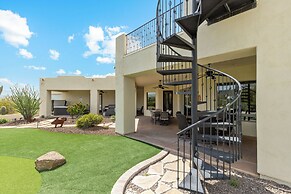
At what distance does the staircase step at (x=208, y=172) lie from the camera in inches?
121

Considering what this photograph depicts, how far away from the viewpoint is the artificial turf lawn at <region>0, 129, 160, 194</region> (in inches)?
137

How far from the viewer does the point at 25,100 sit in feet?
41.5

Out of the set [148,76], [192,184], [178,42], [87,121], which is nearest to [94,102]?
[87,121]

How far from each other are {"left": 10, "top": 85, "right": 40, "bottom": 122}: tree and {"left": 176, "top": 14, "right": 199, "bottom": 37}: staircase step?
44.2 feet

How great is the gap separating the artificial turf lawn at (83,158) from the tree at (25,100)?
638cm

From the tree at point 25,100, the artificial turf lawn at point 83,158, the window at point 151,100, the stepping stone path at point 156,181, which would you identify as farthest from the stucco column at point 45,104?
Result: the stepping stone path at point 156,181

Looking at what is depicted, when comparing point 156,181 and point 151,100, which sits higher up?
point 151,100

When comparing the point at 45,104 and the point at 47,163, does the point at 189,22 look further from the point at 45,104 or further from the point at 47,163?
the point at 45,104

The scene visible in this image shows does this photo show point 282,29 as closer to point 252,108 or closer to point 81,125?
point 252,108

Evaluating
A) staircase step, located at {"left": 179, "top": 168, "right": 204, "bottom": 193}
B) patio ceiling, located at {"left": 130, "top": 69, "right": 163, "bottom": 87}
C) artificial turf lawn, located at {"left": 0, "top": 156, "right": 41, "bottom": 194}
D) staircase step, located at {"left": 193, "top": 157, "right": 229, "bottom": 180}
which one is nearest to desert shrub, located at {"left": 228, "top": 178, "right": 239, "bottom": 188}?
staircase step, located at {"left": 193, "top": 157, "right": 229, "bottom": 180}

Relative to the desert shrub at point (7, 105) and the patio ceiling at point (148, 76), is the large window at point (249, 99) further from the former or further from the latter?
the desert shrub at point (7, 105)

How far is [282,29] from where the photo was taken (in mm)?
3357

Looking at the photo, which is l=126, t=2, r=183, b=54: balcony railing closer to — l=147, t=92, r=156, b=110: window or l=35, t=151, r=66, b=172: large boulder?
l=35, t=151, r=66, b=172: large boulder

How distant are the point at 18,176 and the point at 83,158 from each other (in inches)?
61.3
